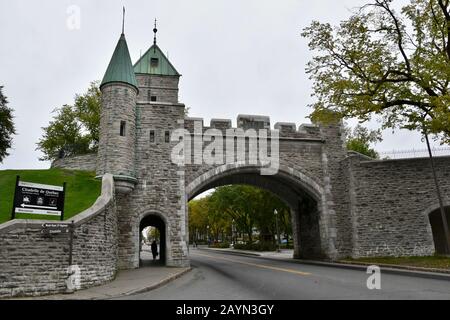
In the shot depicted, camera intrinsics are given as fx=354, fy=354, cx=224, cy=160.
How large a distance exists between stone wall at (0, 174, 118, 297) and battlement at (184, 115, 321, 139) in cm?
948


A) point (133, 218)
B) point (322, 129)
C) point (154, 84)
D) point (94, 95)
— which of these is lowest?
point (133, 218)

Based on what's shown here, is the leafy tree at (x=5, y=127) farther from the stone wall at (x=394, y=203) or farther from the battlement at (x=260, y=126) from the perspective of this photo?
the stone wall at (x=394, y=203)

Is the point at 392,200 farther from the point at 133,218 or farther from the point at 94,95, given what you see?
the point at 94,95

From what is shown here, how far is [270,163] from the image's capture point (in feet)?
66.5

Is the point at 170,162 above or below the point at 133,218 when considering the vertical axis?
above

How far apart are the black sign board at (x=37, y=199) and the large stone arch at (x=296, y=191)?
8955mm

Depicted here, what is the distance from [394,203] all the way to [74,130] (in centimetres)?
2986

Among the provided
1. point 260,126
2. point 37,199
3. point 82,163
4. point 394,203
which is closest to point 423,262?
point 394,203

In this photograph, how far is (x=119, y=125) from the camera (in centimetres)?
1742

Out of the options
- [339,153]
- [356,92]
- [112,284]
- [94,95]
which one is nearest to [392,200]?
[339,153]

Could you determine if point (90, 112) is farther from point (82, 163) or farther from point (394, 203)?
point (394, 203)

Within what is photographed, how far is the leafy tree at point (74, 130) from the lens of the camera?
34562 millimetres
